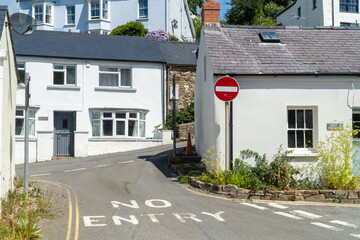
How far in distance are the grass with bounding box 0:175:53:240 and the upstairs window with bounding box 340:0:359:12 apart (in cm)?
3861

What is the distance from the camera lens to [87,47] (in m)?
28.7

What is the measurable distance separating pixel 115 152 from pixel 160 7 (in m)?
20.8

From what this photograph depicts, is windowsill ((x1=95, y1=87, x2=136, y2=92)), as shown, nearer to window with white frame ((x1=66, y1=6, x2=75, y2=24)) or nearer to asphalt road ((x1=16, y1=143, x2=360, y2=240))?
asphalt road ((x1=16, y1=143, x2=360, y2=240))

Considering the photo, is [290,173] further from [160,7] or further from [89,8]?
[89,8]

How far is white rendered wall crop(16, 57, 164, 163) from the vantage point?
2623 centimetres

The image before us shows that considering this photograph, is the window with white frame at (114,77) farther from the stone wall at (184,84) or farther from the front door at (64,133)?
the stone wall at (184,84)

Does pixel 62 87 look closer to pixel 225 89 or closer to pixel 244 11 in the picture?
pixel 225 89

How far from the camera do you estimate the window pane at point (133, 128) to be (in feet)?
90.1

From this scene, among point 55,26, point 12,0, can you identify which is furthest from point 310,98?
point 12,0

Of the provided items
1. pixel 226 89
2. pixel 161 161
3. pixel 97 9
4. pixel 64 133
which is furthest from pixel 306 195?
pixel 97 9

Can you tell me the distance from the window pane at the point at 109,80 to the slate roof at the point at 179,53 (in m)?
4.15

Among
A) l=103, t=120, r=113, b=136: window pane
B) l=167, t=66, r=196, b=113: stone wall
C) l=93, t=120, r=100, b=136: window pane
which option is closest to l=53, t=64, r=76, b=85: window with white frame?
l=93, t=120, r=100, b=136: window pane

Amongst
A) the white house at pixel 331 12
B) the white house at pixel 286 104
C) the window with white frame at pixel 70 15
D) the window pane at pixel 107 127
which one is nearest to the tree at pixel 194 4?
the white house at pixel 331 12

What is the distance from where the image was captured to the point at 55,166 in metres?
20.2
